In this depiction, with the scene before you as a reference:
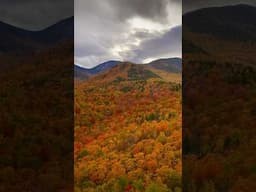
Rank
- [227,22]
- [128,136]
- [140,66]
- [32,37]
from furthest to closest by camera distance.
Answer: [140,66] → [128,136] → [227,22] → [32,37]

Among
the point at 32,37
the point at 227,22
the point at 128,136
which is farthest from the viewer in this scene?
the point at 128,136

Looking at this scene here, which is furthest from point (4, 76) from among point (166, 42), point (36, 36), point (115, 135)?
Result: point (166, 42)

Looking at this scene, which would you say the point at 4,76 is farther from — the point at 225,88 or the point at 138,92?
the point at 225,88

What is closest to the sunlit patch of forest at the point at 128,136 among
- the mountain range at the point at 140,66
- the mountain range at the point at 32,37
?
the mountain range at the point at 140,66

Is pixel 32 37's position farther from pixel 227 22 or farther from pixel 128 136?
pixel 227 22

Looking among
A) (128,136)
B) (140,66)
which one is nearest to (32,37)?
(140,66)

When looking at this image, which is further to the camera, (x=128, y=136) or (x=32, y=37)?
(x=128, y=136)

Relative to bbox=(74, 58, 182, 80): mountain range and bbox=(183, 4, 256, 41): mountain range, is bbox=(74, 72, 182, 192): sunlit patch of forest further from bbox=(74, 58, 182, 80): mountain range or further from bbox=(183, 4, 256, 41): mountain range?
bbox=(183, 4, 256, 41): mountain range
